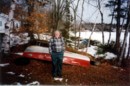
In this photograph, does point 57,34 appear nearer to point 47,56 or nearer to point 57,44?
point 57,44

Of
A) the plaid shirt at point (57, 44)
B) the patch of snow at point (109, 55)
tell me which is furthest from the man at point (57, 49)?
the patch of snow at point (109, 55)

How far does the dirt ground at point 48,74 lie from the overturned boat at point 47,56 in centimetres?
8

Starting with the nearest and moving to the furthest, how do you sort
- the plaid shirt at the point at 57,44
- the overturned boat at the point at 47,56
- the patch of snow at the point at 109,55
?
the plaid shirt at the point at 57,44, the overturned boat at the point at 47,56, the patch of snow at the point at 109,55

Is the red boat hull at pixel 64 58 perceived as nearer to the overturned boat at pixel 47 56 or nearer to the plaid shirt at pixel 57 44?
the overturned boat at pixel 47 56

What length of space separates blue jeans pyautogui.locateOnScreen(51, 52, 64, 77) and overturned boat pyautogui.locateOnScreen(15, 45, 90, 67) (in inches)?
11.6

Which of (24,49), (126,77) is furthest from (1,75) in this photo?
(126,77)

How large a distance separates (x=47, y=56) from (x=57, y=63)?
1.17 ft

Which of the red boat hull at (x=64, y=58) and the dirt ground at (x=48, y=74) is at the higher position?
the red boat hull at (x=64, y=58)

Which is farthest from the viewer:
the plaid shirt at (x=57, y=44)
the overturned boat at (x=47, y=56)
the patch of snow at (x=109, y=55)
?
the patch of snow at (x=109, y=55)

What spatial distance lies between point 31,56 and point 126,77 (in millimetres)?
1962

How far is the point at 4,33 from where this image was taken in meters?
5.50

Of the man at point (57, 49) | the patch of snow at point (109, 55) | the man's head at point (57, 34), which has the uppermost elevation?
the man's head at point (57, 34)

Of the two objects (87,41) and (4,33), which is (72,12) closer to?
(87,41)

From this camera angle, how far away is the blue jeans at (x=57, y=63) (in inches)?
208
